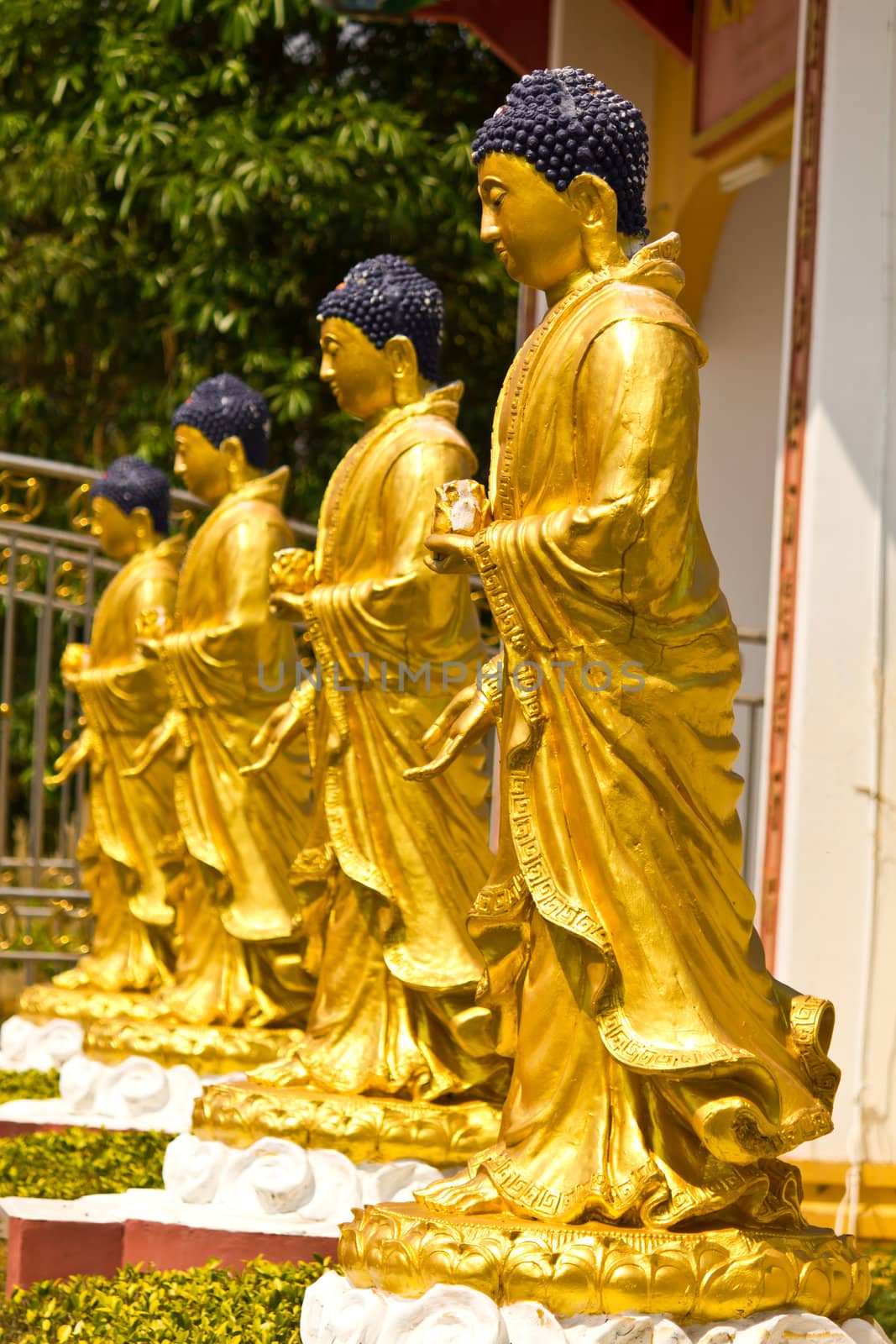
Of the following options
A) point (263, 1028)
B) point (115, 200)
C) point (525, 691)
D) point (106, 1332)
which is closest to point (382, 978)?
point (263, 1028)

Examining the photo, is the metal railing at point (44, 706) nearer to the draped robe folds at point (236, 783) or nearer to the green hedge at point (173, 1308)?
the draped robe folds at point (236, 783)

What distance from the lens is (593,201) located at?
3607mm

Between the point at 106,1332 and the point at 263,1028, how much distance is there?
2073 millimetres

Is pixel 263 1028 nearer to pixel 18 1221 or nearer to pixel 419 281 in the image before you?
pixel 18 1221

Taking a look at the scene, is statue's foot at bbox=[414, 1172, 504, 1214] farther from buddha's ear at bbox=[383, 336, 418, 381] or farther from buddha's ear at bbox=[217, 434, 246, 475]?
buddha's ear at bbox=[217, 434, 246, 475]

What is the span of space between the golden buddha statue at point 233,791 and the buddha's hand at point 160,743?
10 mm

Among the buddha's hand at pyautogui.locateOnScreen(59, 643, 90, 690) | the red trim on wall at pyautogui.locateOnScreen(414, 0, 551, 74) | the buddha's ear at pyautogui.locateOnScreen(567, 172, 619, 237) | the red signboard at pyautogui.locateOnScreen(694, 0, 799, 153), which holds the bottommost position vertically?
the buddha's hand at pyautogui.locateOnScreen(59, 643, 90, 690)

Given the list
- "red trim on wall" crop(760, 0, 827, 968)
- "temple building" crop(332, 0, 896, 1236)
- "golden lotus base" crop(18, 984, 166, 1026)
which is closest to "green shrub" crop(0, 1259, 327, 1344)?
"temple building" crop(332, 0, 896, 1236)

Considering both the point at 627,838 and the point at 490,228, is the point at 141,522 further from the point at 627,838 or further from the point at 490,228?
the point at 627,838

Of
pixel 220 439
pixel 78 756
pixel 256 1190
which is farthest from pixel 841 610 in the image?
pixel 78 756

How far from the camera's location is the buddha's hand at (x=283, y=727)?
17.7ft

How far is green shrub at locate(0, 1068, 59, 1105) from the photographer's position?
632 centimetres

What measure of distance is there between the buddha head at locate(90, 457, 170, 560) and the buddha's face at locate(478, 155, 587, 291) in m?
4.02

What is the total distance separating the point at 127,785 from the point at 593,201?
415cm
